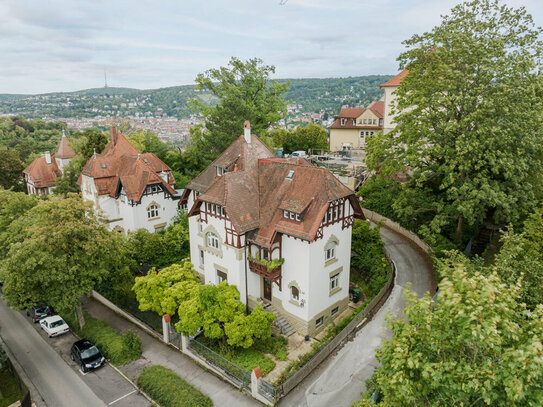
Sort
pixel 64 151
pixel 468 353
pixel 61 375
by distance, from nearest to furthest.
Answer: pixel 468 353, pixel 61 375, pixel 64 151

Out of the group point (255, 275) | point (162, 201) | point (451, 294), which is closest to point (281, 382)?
point (255, 275)

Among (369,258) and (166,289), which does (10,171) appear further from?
(369,258)

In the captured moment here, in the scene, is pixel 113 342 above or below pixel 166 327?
below

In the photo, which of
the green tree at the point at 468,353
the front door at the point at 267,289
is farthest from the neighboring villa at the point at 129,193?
the green tree at the point at 468,353

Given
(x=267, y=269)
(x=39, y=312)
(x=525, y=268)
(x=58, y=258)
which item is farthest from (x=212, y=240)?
(x=525, y=268)

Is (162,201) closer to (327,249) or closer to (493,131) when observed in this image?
(327,249)

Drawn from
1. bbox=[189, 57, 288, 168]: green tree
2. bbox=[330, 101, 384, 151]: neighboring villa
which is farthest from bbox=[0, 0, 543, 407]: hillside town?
bbox=[330, 101, 384, 151]: neighboring villa
